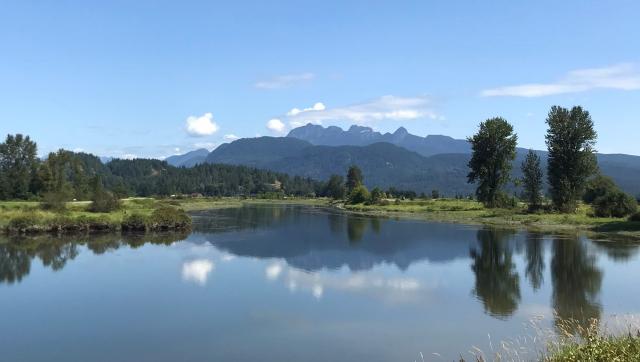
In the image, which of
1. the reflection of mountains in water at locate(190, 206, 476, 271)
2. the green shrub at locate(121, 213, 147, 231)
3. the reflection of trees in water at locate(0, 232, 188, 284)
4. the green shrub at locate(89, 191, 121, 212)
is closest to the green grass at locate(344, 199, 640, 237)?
the reflection of mountains in water at locate(190, 206, 476, 271)

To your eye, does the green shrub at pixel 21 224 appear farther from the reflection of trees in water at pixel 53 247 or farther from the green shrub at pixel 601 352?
the green shrub at pixel 601 352

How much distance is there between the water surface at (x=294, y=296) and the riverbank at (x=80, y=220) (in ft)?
21.8

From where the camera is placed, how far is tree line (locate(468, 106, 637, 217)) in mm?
73938

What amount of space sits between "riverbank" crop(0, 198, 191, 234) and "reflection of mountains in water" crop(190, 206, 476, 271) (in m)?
4.30

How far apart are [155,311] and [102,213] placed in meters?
47.4

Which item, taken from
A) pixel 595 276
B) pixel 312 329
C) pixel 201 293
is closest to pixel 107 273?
pixel 201 293

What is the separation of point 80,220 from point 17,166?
156 ft

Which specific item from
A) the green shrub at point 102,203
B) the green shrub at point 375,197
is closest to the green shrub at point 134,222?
the green shrub at point 102,203

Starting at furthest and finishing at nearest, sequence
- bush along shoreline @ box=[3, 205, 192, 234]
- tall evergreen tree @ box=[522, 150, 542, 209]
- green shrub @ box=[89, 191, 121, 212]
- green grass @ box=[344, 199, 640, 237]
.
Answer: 1. tall evergreen tree @ box=[522, 150, 542, 209]
2. green shrub @ box=[89, 191, 121, 212]
3. green grass @ box=[344, 199, 640, 237]
4. bush along shoreline @ box=[3, 205, 192, 234]

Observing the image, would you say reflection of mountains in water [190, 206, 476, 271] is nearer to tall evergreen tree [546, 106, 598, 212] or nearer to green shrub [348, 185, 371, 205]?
tall evergreen tree [546, 106, 598, 212]

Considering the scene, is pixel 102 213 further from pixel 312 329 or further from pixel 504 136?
pixel 504 136

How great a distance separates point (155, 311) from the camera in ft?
83.5

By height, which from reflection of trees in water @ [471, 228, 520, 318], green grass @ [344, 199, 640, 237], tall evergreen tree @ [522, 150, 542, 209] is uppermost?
tall evergreen tree @ [522, 150, 542, 209]

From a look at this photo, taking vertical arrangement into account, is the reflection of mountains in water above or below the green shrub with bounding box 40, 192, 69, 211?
below
